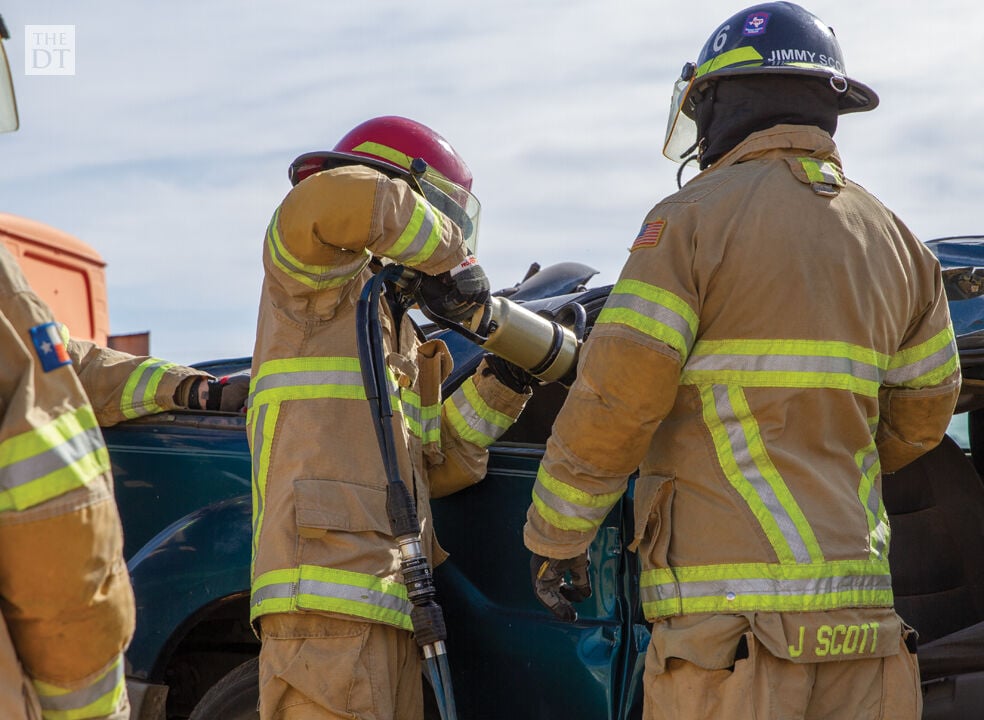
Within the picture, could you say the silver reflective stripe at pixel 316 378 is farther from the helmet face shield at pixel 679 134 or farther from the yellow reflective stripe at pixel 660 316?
the helmet face shield at pixel 679 134

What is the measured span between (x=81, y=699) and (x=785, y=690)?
4.23ft

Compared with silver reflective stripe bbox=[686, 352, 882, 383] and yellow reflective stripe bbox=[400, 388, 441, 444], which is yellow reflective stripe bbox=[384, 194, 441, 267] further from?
silver reflective stripe bbox=[686, 352, 882, 383]

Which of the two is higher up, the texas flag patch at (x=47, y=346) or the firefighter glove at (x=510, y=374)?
the texas flag patch at (x=47, y=346)

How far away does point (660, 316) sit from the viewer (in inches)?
92.7

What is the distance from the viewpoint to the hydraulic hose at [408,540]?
Result: 2.67m

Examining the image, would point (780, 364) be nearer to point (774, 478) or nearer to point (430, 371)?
point (774, 478)

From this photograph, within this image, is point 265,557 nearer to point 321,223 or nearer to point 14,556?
point 321,223

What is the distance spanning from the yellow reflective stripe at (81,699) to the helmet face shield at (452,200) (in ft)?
5.85

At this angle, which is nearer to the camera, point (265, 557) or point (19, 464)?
point (19, 464)

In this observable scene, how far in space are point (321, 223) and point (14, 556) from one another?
131cm

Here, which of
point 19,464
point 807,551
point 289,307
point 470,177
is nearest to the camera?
point 19,464

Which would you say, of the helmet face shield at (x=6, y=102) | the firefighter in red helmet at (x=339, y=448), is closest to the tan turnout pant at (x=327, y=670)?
the firefighter in red helmet at (x=339, y=448)

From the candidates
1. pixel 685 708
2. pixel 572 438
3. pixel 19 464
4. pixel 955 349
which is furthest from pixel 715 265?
pixel 19 464

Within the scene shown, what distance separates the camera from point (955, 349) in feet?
8.86
